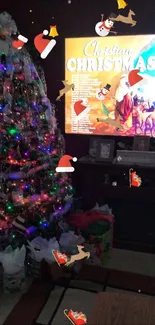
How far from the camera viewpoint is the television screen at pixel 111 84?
130 inches

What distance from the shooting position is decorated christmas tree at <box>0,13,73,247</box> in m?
2.78

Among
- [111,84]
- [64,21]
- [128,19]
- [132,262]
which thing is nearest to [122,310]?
[132,262]

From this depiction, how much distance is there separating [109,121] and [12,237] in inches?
61.0

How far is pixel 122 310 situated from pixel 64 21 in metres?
3.03

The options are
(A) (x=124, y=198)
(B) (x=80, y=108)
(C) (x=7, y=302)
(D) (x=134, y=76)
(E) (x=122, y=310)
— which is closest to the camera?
(E) (x=122, y=310)

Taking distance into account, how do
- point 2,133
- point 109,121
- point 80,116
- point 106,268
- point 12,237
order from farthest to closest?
point 80,116
point 109,121
point 106,268
point 12,237
point 2,133

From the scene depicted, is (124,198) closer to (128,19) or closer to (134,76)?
(134,76)

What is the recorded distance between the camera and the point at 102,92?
3.44 metres

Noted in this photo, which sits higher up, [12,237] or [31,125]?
[31,125]

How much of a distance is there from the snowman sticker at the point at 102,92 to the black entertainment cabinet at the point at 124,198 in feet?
2.36

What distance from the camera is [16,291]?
2.74m

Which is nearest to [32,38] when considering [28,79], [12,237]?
[28,79]

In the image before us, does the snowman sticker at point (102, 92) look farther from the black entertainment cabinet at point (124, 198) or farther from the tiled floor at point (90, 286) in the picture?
the tiled floor at point (90, 286)

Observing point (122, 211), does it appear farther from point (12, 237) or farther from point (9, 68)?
point (9, 68)
